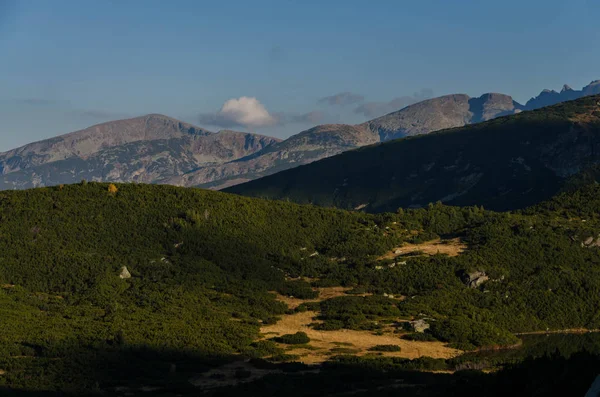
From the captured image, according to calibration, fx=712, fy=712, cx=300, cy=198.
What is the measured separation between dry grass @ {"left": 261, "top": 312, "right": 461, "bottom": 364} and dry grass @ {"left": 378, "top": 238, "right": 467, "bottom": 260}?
2887 cm

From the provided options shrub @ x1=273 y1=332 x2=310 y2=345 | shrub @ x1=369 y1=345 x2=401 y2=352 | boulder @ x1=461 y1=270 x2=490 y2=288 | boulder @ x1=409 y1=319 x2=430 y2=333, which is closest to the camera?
shrub @ x1=369 y1=345 x2=401 y2=352

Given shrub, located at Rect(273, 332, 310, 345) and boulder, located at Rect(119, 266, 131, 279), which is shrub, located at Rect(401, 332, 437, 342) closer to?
shrub, located at Rect(273, 332, 310, 345)

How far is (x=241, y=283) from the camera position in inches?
3954

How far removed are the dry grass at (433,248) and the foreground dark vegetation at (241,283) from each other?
5.61 ft

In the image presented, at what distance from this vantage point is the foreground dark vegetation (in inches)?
2469

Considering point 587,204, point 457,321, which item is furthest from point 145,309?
point 587,204

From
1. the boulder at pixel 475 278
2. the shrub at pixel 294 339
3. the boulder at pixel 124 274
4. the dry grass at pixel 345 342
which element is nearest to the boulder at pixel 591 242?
the boulder at pixel 475 278

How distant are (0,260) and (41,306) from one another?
1778 centimetres

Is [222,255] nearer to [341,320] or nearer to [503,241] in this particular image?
[341,320]

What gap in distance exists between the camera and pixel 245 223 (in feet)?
391

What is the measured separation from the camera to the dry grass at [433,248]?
109562 millimetres

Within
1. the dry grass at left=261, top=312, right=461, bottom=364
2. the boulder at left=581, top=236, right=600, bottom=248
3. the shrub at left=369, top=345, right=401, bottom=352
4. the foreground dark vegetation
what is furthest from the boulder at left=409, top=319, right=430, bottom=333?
the boulder at left=581, top=236, right=600, bottom=248

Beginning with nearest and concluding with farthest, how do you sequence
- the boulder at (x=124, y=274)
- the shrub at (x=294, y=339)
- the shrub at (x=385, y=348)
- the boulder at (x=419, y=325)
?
the shrub at (x=385, y=348) → the shrub at (x=294, y=339) → the boulder at (x=419, y=325) → the boulder at (x=124, y=274)

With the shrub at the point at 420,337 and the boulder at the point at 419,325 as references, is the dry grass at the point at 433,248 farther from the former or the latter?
the shrub at the point at 420,337
